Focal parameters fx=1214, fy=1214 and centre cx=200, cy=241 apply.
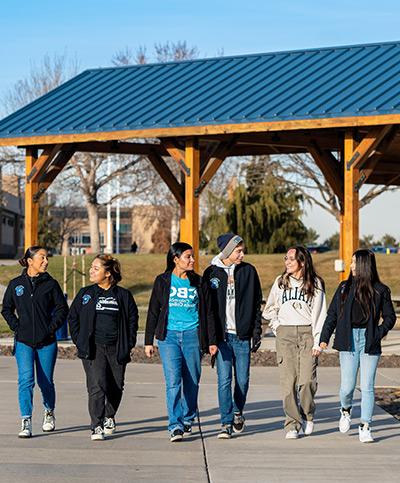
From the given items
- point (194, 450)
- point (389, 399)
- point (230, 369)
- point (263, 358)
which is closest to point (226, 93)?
point (263, 358)

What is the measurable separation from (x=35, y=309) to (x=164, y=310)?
3.87 ft

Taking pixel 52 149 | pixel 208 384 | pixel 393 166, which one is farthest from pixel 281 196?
pixel 208 384

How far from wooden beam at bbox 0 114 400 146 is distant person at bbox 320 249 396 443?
9248mm

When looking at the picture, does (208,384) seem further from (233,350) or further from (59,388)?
(233,350)

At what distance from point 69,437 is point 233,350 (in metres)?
1.68

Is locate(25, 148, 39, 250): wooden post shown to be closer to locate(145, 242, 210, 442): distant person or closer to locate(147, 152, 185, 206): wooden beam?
locate(147, 152, 185, 206): wooden beam

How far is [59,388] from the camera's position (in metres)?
15.0

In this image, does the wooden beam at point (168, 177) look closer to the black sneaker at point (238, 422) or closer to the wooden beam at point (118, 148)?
the wooden beam at point (118, 148)

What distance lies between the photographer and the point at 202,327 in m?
10.8

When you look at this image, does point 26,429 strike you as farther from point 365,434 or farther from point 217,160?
point 217,160

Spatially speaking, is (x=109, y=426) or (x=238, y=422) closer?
(x=109, y=426)

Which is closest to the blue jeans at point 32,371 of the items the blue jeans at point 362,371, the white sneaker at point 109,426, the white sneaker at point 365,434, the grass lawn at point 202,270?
the white sneaker at point 109,426

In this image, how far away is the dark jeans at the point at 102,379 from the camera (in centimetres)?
1080

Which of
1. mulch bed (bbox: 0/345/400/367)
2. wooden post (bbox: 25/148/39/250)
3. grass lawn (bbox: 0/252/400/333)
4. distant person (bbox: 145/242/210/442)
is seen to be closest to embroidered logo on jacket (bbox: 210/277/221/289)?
distant person (bbox: 145/242/210/442)
